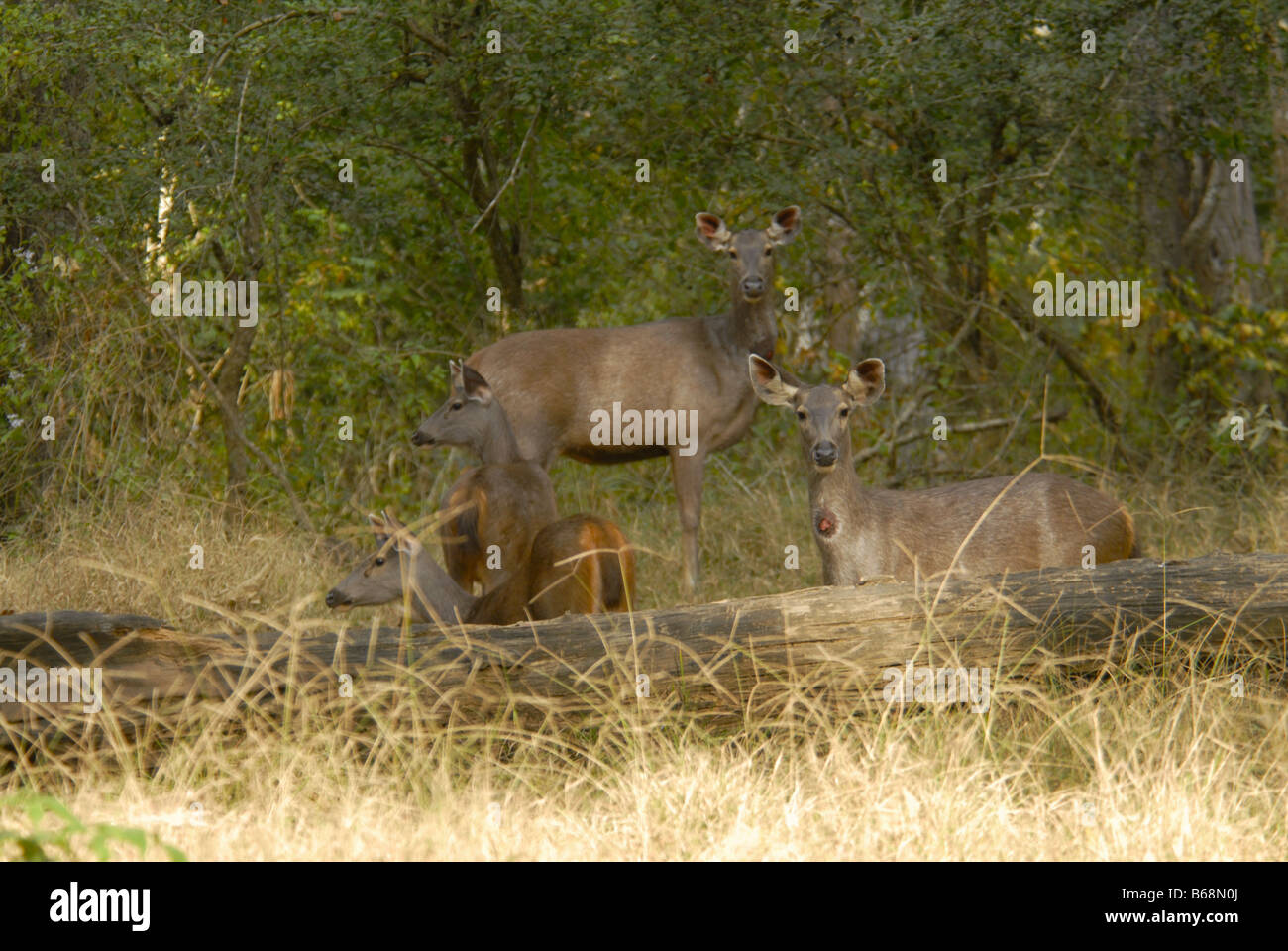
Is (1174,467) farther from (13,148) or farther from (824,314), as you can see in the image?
(13,148)

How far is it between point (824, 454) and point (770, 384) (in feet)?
2.08

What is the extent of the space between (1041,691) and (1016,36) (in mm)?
5853

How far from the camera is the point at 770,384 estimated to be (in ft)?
25.3

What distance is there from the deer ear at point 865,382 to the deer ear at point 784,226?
81.0 inches

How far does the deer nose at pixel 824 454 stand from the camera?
7.24 m

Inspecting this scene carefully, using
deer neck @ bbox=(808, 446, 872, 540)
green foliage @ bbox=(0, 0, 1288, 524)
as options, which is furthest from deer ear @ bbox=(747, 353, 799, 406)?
green foliage @ bbox=(0, 0, 1288, 524)

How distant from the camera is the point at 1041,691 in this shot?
580cm

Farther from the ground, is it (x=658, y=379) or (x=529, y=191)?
(x=529, y=191)

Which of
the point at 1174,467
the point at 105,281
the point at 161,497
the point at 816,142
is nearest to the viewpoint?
the point at 161,497

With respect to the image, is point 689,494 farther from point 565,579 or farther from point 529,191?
point 529,191

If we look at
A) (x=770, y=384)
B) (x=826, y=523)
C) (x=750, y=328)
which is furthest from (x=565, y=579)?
(x=750, y=328)

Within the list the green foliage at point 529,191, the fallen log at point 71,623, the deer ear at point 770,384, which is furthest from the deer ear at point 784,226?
the fallen log at point 71,623

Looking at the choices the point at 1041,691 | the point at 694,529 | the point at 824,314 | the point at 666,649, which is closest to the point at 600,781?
the point at 666,649

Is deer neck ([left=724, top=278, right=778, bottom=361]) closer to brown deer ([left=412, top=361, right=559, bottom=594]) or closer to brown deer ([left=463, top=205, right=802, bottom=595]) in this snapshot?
brown deer ([left=463, top=205, right=802, bottom=595])
